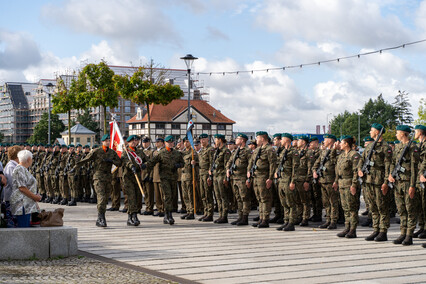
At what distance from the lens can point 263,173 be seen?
1399cm

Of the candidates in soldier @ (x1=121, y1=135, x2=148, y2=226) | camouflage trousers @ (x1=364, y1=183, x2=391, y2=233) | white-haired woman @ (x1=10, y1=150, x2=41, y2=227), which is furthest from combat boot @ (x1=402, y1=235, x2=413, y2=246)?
white-haired woman @ (x1=10, y1=150, x2=41, y2=227)

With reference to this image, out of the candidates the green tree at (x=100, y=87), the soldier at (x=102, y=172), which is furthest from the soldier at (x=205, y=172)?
the green tree at (x=100, y=87)

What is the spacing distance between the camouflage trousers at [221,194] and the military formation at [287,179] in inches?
1.0

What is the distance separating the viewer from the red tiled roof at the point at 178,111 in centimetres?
10581

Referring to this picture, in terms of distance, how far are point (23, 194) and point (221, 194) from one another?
6230 mm

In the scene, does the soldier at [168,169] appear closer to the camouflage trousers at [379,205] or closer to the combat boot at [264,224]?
the combat boot at [264,224]

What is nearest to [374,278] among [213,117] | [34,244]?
[34,244]

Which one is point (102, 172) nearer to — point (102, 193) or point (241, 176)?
point (102, 193)

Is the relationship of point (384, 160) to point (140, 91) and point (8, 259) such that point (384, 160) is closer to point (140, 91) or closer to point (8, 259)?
point (8, 259)

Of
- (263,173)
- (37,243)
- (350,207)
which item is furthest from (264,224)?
(37,243)

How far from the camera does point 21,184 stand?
9812mm

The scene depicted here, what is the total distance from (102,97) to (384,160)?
3169 centimetres

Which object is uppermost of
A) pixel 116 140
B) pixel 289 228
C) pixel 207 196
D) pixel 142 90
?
pixel 142 90

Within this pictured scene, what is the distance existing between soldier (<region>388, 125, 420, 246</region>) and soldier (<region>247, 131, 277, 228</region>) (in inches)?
127
